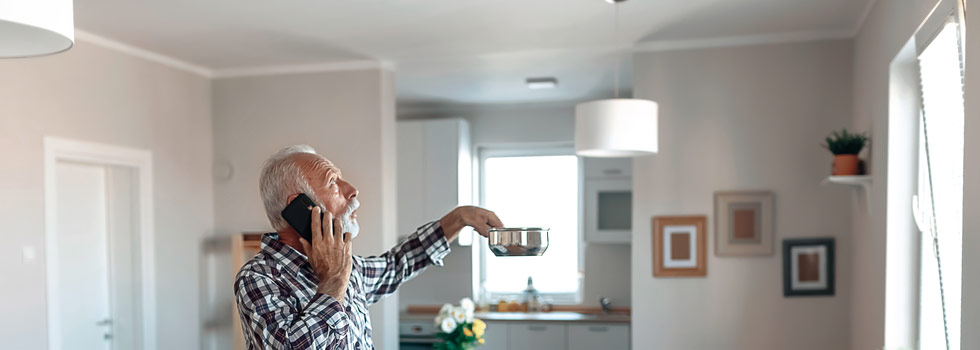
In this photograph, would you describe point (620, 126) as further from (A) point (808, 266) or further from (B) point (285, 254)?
(B) point (285, 254)

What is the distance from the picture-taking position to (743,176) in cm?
396

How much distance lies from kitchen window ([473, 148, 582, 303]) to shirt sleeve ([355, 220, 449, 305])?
4.30 m

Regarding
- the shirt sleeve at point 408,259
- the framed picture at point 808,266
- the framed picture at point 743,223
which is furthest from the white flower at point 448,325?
the framed picture at point 808,266

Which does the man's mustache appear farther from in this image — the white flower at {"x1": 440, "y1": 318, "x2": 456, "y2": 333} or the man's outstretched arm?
the white flower at {"x1": 440, "y1": 318, "x2": 456, "y2": 333}

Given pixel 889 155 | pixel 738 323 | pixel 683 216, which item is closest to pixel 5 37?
pixel 889 155

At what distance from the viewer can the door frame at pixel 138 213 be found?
140 inches

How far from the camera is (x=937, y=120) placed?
2439 millimetres

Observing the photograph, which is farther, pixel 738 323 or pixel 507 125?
pixel 507 125

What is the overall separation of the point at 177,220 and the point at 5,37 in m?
3.11

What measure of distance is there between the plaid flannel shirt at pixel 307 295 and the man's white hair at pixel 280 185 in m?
0.06

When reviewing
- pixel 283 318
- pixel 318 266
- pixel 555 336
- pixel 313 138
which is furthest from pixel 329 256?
pixel 555 336

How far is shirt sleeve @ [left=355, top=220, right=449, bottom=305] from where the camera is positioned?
2.02m

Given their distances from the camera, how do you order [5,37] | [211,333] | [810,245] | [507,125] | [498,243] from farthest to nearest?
[507,125], [211,333], [810,245], [498,243], [5,37]

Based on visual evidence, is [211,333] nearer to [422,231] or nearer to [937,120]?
[422,231]
